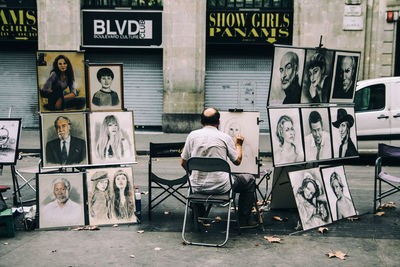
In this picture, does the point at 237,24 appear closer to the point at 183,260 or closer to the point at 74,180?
the point at 74,180

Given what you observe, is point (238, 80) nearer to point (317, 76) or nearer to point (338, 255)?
point (317, 76)

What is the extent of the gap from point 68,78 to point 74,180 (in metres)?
1.29

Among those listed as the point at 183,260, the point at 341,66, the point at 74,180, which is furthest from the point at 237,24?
the point at 183,260

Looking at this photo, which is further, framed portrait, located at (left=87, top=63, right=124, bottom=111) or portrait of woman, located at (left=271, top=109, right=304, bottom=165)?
framed portrait, located at (left=87, top=63, right=124, bottom=111)

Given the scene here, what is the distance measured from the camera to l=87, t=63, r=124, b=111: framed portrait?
5.65 m

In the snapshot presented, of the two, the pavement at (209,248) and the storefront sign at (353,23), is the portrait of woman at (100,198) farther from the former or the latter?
the storefront sign at (353,23)

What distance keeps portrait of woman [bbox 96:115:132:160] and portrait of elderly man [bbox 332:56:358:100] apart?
2.86 metres

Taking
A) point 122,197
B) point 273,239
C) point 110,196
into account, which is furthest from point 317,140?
point 110,196

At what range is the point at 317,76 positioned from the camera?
5.76 meters

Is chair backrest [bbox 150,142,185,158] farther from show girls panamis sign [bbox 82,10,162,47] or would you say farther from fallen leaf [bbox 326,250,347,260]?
show girls panamis sign [bbox 82,10,162,47]

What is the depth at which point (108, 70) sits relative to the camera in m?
5.66

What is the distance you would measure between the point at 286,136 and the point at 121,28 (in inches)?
442

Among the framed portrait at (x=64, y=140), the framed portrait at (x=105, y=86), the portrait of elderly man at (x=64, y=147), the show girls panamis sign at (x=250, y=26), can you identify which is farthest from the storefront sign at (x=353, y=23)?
the portrait of elderly man at (x=64, y=147)

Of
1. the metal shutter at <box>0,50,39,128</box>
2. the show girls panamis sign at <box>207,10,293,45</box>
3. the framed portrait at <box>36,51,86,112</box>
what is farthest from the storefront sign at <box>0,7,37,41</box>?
the framed portrait at <box>36,51,86,112</box>
